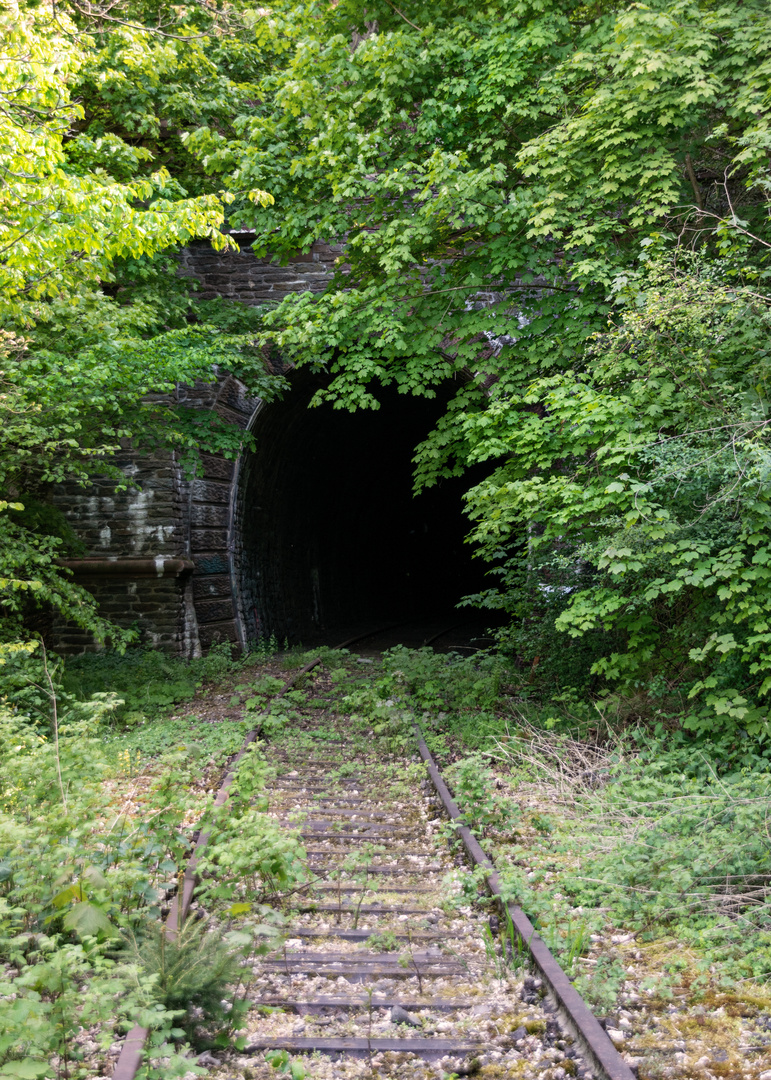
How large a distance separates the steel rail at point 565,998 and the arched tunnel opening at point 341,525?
31.1 ft

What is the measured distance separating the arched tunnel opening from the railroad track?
28.3 feet

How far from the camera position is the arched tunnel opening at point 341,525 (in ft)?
44.8

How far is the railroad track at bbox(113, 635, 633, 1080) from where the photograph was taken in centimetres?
285

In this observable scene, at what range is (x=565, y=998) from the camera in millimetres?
3016

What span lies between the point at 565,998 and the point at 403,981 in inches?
32.2

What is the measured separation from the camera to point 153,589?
11.9 m

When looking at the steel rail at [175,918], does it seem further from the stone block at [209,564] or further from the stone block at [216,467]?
the stone block at [216,467]

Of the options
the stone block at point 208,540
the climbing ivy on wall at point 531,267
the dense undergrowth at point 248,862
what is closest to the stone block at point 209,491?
the stone block at point 208,540

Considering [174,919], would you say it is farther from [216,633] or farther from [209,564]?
[209,564]

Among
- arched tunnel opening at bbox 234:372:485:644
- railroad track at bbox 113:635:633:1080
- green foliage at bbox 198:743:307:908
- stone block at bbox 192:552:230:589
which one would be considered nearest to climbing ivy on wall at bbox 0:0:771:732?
railroad track at bbox 113:635:633:1080

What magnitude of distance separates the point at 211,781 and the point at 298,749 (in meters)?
1.47

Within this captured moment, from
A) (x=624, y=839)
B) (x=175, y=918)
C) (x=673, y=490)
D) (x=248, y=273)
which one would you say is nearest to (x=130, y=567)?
(x=248, y=273)

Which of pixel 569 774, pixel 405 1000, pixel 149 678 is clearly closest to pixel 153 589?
pixel 149 678

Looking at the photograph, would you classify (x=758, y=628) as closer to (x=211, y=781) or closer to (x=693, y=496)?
(x=693, y=496)
